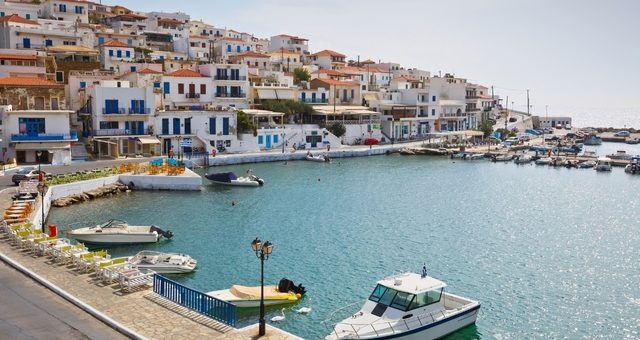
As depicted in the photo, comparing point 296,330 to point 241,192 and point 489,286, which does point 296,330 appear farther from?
point 241,192

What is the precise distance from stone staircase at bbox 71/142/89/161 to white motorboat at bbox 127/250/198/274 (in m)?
35.4

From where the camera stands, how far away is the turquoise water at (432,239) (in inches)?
978

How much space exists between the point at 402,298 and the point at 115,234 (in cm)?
1829

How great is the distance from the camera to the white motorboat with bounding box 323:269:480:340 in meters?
19.7

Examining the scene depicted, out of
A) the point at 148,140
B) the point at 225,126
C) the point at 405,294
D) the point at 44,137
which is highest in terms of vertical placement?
the point at 225,126

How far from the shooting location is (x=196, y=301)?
18891mm

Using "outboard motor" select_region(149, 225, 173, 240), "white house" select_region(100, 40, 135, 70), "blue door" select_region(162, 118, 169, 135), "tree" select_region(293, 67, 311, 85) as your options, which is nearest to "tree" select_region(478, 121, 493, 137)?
"tree" select_region(293, 67, 311, 85)

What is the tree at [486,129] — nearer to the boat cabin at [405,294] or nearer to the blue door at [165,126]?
the blue door at [165,126]

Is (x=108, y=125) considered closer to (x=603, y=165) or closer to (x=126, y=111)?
(x=126, y=111)

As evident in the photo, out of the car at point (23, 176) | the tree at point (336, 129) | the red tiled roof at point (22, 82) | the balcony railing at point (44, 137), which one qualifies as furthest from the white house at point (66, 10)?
the car at point (23, 176)

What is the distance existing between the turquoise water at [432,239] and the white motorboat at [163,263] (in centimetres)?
66

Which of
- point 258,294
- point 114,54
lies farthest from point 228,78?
point 258,294

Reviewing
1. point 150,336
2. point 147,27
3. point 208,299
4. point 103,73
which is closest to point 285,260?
point 208,299

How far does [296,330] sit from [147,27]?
356 ft
